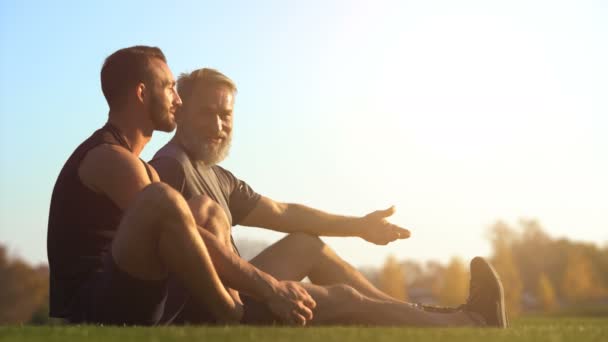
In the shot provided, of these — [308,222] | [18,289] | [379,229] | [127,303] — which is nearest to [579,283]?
[18,289]

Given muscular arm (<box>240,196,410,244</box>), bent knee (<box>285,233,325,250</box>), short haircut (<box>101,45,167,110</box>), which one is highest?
short haircut (<box>101,45,167,110</box>)

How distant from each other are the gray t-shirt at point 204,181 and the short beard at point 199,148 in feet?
0.25

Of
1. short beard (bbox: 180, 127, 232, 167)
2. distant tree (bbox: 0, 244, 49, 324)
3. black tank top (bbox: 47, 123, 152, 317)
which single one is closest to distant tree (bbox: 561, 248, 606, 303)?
distant tree (bbox: 0, 244, 49, 324)

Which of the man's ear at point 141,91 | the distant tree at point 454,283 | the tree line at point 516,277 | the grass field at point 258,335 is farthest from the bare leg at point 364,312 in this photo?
the distant tree at point 454,283

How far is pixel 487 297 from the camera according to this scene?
6.33 meters

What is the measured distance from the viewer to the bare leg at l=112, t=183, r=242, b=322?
16.2 ft

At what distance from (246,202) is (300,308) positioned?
224 cm

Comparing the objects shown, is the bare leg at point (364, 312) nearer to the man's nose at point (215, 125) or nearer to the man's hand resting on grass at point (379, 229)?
the man's hand resting on grass at point (379, 229)

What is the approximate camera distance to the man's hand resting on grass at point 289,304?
17.9 feet

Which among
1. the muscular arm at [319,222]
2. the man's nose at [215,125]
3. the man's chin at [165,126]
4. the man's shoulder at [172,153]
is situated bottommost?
the muscular arm at [319,222]

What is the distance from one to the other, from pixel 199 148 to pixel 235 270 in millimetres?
1933

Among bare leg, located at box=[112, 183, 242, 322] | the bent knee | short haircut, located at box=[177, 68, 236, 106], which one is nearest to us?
bare leg, located at box=[112, 183, 242, 322]

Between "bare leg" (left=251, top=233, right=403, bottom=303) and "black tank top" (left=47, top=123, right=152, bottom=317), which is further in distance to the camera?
"bare leg" (left=251, top=233, right=403, bottom=303)

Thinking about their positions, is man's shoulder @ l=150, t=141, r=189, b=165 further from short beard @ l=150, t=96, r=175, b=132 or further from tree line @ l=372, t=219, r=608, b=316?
tree line @ l=372, t=219, r=608, b=316
